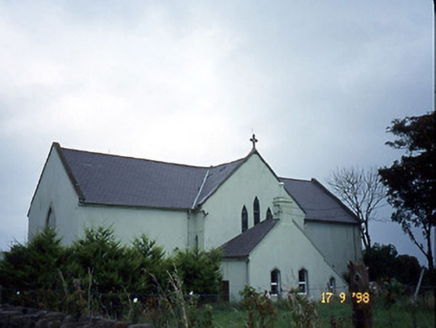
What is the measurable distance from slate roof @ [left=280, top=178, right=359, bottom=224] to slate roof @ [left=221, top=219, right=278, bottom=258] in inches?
314

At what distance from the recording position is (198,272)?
933 inches

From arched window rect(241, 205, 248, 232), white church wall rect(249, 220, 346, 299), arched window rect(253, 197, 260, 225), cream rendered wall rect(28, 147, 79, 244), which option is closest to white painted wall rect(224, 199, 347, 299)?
white church wall rect(249, 220, 346, 299)

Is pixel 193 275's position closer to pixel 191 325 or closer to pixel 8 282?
pixel 8 282

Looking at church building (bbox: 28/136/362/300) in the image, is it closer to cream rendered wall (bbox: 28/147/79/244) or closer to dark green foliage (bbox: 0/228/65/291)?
cream rendered wall (bbox: 28/147/79/244)

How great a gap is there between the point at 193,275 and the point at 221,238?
8.01 m

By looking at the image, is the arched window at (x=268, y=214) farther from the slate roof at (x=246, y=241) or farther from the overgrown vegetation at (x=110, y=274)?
the overgrown vegetation at (x=110, y=274)

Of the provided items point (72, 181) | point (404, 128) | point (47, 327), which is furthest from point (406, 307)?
point (72, 181)

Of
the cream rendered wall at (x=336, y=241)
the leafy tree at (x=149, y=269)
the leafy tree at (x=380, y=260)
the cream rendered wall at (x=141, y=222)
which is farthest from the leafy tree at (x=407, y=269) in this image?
the leafy tree at (x=149, y=269)

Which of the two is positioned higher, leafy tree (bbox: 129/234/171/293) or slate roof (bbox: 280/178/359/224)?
slate roof (bbox: 280/178/359/224)

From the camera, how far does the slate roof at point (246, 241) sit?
91.8 feet

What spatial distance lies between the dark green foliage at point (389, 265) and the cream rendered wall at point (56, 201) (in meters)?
23.1

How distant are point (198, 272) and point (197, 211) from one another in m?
8.14

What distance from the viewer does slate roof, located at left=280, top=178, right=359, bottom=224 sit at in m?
39.2

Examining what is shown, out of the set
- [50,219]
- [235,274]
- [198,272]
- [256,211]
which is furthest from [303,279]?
[50,219]
